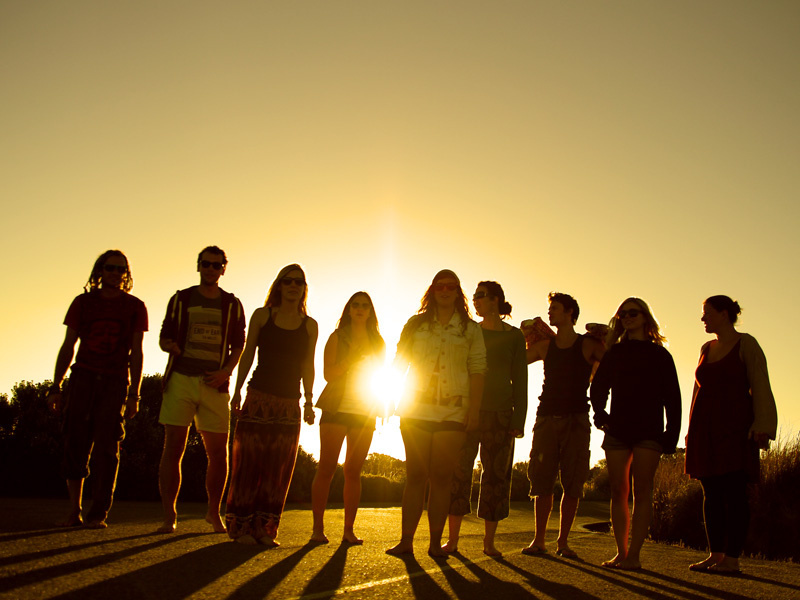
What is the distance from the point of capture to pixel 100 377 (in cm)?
750

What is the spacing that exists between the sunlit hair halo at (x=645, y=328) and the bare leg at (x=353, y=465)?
243cm

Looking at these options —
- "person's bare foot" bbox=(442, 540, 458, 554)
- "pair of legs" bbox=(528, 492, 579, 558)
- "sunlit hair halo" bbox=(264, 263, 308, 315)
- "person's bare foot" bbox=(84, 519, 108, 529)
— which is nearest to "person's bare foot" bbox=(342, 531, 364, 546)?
"person's bare foot" bbox=(442, 540, 458, 554)

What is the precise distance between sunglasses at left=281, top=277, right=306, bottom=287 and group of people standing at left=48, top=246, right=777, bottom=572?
0.01 meters

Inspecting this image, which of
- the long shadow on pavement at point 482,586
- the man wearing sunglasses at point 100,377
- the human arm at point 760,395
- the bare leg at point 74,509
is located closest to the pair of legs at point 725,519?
the human arm at point 760,395

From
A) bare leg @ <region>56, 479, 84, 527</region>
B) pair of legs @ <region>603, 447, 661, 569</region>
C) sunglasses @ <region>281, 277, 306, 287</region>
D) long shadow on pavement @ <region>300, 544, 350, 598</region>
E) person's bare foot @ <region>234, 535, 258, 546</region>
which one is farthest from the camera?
sunglasses @ <region>281, 277, 306, 287</region>

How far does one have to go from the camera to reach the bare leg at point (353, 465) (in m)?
7.36

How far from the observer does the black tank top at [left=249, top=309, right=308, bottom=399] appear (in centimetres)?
699

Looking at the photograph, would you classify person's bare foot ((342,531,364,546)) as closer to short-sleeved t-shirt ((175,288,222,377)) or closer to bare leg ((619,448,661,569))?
short-sleeved t-shirt ((175,288,222,377))

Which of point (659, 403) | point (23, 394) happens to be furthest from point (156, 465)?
point (659, 403)

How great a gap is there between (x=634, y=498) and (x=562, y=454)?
1.00m

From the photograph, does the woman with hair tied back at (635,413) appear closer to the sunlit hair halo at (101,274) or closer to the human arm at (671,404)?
the human arm at (671,404)

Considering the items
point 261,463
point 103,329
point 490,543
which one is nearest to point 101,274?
point 103,329

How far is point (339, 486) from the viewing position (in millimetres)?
15102

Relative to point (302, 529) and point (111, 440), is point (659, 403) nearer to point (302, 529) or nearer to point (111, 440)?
point (302, 529)
